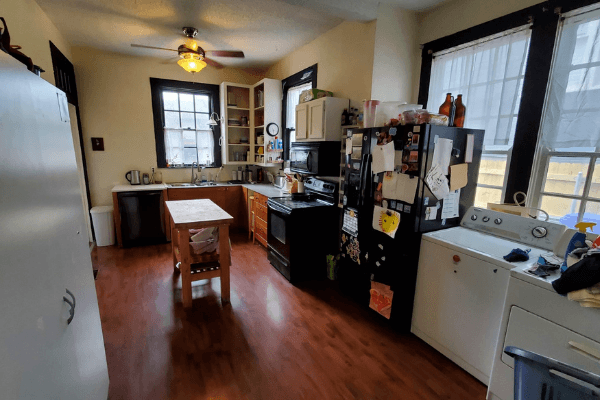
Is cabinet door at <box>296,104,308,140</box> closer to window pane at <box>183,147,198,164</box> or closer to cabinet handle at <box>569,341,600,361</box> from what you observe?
window pane at <box>183,147,198,164</box>

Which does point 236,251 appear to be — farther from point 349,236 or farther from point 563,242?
point 563,242

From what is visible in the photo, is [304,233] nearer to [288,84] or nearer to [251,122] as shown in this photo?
[288,84]

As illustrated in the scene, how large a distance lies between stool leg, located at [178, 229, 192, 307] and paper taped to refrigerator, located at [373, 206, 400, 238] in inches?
65.9

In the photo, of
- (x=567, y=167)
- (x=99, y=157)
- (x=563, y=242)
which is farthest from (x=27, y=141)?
(x=99, y=157)

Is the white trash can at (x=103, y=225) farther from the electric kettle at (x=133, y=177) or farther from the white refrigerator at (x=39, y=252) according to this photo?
the white refrigerator at (x=39, y=252)

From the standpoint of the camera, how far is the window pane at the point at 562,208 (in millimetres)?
1842

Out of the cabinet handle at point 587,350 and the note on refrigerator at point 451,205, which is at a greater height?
the note on refrigerator at point 451,205

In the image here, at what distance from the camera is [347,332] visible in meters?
2.26

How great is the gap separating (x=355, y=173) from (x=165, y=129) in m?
3.62

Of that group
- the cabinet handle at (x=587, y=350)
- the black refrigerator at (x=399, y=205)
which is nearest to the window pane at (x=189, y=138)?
the black refrigerator at (x=399, y=205)

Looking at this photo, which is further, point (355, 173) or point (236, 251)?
point (236, 251)

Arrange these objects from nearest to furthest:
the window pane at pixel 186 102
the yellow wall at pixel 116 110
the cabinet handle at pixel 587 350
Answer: the cabinet handle at pixel 587 350, the yellow wall at pixel 116 110, the window pane at pixel 186 102

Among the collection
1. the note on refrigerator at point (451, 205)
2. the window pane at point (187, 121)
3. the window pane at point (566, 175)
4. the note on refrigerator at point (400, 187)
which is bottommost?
the note on refrigerator at point (451, 205)

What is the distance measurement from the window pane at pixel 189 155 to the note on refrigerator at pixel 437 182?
410 centimetres
